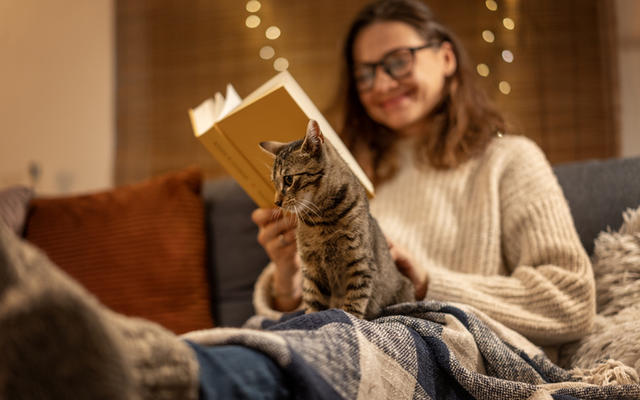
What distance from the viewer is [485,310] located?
909mm

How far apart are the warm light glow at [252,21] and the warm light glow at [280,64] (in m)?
0.21

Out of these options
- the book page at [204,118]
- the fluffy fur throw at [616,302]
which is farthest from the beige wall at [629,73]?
the book page at [204,118]

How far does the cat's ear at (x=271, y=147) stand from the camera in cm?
78

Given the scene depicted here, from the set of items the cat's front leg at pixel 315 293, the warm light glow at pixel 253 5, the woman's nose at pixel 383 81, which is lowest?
the cat's front leg at pixel 315 293

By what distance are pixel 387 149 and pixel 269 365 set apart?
997 mm

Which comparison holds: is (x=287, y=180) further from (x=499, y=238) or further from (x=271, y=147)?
(x=499, y=238)

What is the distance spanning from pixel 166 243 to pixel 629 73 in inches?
71.0

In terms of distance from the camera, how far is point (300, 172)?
744 millimetres

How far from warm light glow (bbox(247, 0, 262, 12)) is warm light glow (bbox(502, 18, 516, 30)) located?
42.7 inches

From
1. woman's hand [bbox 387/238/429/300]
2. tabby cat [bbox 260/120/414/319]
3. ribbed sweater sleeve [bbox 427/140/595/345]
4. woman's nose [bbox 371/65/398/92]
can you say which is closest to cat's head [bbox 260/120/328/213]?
tabby cat [bbox 260/120/414/319]

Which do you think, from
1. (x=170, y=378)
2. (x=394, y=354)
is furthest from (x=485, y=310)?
(x=170, y=378)

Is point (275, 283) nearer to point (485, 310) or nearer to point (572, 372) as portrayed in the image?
point (485, 310)

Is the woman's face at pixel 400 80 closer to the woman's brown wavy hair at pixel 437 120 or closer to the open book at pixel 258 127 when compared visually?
the woman's brown wavy hair at pixel 437 120

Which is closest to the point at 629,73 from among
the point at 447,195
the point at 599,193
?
the point at 599,193
